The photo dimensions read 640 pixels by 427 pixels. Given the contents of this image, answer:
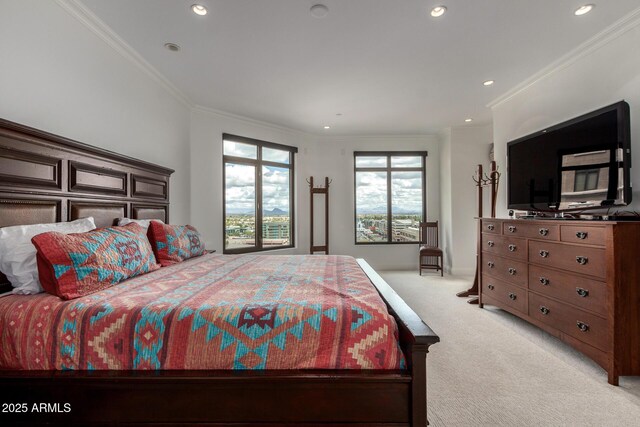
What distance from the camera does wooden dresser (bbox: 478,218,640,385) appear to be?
1942 mm

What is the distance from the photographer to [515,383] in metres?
1.96

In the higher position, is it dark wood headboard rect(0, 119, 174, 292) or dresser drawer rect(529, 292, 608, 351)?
dark wood headboard rect(0, 119, 174, 292)

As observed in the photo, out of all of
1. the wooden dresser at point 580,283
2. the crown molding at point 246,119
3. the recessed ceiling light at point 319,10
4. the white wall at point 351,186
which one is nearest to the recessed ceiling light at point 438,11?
the recessed ceiling light at point 319,10

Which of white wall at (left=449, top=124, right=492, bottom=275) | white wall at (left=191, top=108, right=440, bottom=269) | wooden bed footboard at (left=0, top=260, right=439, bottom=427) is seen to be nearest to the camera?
wooden bed footboard at (left=0, top=260, right=439, bottom=427)

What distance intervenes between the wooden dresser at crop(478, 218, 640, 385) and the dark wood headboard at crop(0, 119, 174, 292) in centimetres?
371

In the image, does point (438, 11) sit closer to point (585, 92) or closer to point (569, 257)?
point (585, 92)

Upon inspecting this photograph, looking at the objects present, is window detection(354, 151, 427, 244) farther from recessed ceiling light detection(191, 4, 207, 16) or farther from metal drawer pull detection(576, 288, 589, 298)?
recessed ceiling light detection(191, 4, 207, 16)

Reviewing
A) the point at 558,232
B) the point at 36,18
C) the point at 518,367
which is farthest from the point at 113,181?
the point at 558,232

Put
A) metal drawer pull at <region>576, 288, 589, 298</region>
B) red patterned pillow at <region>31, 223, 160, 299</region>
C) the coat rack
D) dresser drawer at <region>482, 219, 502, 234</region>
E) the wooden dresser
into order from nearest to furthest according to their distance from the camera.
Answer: red patterned pillow at <region>31, 223, 160, 299</region>, the wooden dresser, metal drawer pull at <region>576, 288, 589, 298</region>, dresser drawer at <region>482, 219, 502, 234</region>, the coat rack

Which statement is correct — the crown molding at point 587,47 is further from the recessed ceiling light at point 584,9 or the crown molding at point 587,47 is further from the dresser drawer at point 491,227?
the dresser drawer at point 491,227

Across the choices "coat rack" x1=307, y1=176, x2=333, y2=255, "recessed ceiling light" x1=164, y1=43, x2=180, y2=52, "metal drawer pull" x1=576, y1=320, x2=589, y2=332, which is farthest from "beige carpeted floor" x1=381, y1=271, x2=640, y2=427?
"recessed ceiling light" x1=164, y1=43, x2=180, y2=52

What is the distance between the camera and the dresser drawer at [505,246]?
112 inches

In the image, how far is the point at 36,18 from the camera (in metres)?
1.92

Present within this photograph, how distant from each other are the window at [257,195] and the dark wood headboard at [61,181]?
187 cm
